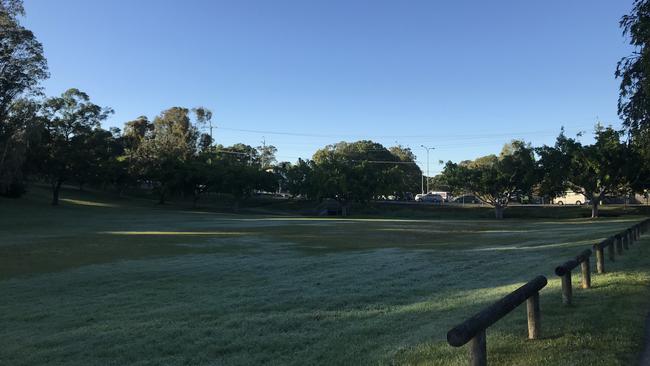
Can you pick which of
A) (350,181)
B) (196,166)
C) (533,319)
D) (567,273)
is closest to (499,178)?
(350,181)

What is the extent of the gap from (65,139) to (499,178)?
58.8 metres

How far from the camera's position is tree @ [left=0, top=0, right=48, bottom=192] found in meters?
44.6

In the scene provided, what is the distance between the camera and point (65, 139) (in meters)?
72.3

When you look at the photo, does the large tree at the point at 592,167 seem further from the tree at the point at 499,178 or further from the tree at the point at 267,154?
the tree at the point at 267,154

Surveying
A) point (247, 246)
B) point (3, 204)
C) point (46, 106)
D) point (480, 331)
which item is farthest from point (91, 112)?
point (480, 331)

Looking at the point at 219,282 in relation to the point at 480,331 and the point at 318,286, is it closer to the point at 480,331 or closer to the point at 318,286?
the point at 318,286

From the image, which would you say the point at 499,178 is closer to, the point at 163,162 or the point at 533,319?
the point at 163,162

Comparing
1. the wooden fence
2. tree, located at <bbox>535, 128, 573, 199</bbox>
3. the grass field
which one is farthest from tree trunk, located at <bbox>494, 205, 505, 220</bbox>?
the wooden fence

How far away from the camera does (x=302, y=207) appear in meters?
94.9

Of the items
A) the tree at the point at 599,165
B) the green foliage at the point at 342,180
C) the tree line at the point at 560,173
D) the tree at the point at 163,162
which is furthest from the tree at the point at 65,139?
the tree at the point at 599,165

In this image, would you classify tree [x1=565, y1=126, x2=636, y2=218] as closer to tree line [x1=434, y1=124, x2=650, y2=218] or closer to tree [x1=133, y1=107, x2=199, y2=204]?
tree line [x1=434, y1=124, x2=650, y2=218]

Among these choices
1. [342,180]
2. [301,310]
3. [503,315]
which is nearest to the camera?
[503,315]

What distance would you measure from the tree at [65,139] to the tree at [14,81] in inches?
766

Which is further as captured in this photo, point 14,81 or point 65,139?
point 65,139
